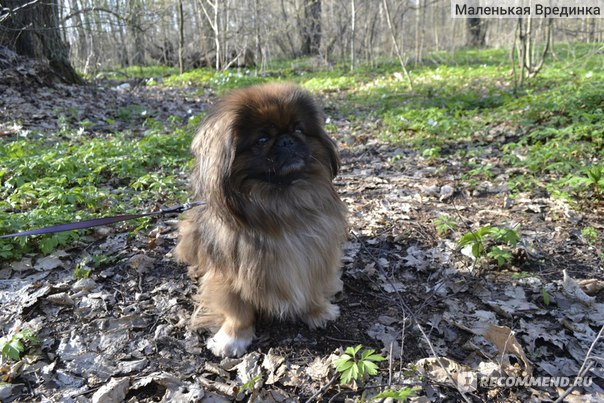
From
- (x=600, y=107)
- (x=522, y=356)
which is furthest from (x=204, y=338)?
(x=600, y=107)

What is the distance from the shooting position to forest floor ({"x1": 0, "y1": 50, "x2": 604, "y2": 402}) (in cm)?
249

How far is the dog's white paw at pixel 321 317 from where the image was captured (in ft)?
9.91

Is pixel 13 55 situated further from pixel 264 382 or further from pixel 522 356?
pixel 522 356

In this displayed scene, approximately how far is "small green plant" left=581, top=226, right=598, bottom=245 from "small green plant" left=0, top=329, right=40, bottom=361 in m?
4.36

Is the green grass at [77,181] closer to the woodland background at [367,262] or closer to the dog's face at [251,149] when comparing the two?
the woodland background at [367,262]

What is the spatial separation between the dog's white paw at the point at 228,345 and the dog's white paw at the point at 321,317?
0.43 m

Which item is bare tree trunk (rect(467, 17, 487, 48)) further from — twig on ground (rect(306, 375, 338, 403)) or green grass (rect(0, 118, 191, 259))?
twig on ground (rect(306, 375, 338, 403))

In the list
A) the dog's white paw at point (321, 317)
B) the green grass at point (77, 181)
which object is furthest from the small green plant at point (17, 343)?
the dog's white paw at point (321, 317)

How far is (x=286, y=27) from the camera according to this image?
1781 centimetres

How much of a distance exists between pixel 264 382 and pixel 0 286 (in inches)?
90.9

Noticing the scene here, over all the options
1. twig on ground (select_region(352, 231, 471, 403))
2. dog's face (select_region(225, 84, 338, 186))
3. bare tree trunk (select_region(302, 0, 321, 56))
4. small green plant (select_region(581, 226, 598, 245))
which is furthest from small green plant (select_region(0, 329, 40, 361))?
bare tree trunk (select_region(302, 0, 321, 56))

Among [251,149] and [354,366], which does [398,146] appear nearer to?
[251,149]

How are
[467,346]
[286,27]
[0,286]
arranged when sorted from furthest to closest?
[286,27] < [0,286] < [467,346]

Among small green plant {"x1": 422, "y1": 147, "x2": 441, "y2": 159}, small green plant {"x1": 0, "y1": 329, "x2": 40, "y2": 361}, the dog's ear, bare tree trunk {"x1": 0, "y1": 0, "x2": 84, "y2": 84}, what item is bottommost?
small green plant {"x1": 0, "y1": 329, "x2": 40, "y2": 361}
